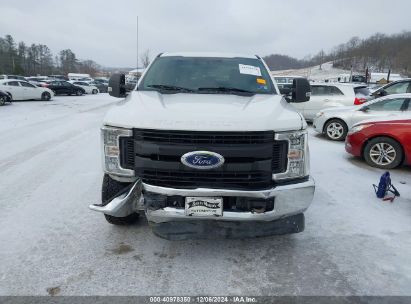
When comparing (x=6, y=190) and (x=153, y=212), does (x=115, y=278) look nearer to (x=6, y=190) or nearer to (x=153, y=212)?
(x=153, y=212)

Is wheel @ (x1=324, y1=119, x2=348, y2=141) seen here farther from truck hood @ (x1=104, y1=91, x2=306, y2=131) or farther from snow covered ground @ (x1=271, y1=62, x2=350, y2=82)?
snow covered ground @ (x1=271, y1=62, x2=350, y2=82)

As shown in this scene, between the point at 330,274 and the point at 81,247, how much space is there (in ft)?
7.67

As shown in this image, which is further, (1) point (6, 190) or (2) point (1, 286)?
(1) point (6, 190)

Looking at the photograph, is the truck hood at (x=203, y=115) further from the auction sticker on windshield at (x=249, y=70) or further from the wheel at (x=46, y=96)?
the wheel at (x=46, y=96)

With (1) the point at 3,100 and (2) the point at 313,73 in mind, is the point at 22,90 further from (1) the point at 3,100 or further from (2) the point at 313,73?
(2) the point at 313,73

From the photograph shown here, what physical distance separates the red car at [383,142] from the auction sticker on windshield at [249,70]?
11.0 feet

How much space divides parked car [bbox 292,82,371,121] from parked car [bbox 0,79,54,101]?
1823cm

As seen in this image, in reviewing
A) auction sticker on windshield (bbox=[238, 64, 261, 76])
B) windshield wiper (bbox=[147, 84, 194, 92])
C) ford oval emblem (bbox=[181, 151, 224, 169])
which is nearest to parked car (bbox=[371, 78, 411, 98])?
auction sticker on windshield (bbox=[238, 64, 261, 76])

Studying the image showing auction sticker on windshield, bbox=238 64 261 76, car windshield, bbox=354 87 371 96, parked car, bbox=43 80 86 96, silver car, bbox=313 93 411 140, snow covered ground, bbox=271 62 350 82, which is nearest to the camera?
auction sticker on windshield, bbox=238 64 261 76

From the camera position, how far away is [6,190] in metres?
4.95

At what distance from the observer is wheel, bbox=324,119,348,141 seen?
9.59 m

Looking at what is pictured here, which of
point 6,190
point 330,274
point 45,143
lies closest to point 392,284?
point 330,274

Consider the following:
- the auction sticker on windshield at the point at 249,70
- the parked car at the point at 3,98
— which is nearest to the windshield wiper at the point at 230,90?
the auction sticker on windshield at the point at 249,70

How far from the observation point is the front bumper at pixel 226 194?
2.90 metres
